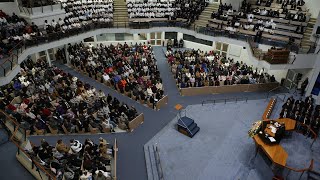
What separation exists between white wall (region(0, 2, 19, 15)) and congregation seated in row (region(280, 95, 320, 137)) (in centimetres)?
2217

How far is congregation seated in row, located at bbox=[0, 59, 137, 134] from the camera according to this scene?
14.1m

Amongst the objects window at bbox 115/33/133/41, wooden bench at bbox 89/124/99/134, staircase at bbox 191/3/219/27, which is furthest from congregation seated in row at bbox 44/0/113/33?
wooden bench at bbox 89/124/99/134

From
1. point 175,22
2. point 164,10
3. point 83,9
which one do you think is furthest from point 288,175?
point 83,9

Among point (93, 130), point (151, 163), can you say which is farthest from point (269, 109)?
point (93, 130)

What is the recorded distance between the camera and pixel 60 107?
14.7 metres

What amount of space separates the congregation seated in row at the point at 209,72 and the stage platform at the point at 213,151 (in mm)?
3001

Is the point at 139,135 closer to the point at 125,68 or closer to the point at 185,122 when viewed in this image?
the point at 185,122

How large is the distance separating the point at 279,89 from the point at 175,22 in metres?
11.5

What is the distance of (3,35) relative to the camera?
18375 millimetres

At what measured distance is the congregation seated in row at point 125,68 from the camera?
17578 mm

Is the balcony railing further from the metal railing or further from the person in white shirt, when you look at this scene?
the metal railing

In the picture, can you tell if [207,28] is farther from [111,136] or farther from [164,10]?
[111,136]

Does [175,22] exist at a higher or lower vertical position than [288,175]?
higher

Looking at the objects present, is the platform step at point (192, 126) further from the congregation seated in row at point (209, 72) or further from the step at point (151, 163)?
the congregation seated in row at point (209, 72)
